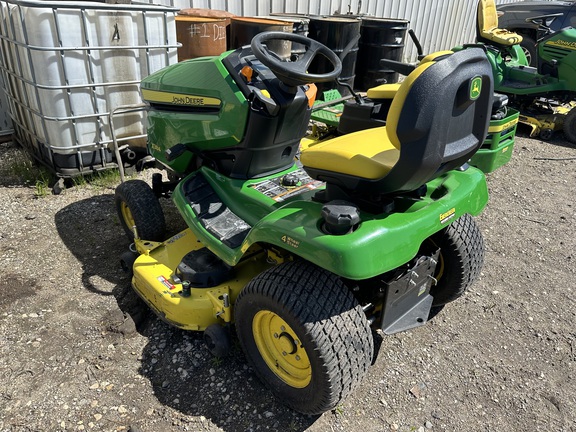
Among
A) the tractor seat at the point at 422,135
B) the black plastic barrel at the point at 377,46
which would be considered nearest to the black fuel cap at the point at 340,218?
the tractor seat at the point at 422,135

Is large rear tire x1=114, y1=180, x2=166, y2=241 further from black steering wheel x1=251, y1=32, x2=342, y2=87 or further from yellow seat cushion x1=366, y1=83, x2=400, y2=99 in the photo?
yellow seat cushion x1=366, y1=83, x2=400, y2=99

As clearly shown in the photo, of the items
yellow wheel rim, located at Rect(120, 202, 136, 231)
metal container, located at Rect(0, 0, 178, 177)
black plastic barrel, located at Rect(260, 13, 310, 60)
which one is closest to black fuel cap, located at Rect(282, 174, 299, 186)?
yellow wheel rim, located at Rect(120, 202, 136, 231)

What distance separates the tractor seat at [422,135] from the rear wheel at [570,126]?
17.0ft

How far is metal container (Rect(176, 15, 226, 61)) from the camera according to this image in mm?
4848

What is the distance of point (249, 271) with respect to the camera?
8.56 feet

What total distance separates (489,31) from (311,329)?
6158 mm

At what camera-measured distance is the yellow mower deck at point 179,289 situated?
2.41 m

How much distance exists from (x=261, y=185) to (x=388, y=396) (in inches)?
50.6

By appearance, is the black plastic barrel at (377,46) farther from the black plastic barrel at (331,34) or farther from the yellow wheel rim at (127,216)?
the yellow wheel rim at (127,216)

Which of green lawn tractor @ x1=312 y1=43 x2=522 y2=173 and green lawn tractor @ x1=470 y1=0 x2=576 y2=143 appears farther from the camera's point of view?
green lawn tractor @ x1=470 y1=0 x2=576 y2=143

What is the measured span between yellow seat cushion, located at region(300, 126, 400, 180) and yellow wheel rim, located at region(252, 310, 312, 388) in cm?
69

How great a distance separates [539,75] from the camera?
6.34 m

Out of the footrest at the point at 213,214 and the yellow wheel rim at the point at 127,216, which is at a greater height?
the footrest at the point at 213,214

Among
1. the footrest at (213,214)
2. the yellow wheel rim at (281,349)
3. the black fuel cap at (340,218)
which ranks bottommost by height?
the yellow wheel rim at (281,349)
